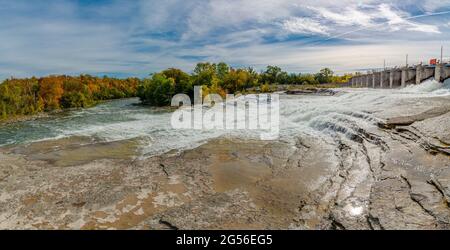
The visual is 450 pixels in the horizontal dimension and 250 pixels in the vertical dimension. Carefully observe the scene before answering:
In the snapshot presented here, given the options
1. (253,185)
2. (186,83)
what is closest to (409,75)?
(186,83)

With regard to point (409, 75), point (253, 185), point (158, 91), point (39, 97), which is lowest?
point (253, 185)

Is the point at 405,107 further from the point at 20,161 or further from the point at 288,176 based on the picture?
the point at 20,161

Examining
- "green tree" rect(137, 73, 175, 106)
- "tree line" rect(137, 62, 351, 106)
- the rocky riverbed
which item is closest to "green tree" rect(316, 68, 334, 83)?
"tree line" rect(137, 62, 351, 106)

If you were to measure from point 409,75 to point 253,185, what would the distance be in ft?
138

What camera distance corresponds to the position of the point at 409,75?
1615 inches

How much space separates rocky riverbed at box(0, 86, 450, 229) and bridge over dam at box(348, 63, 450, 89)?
25.8 metres

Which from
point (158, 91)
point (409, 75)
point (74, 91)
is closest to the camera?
point (409, 75)

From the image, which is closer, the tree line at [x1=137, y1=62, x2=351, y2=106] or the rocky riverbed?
the rocky riverbed

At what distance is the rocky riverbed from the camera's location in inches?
234

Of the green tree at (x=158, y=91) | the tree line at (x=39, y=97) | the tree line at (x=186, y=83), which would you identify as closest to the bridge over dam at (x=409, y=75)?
the tree line at (x=186, y=83)

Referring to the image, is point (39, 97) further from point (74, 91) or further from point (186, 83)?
point (186, 83)

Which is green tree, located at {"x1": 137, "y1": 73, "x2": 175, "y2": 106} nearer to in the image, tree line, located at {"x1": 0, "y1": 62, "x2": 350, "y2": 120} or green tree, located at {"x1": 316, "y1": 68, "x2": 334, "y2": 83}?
tree line, located at {"x1": 0, "y1": 62, "x2": 350, "y2": 120}
